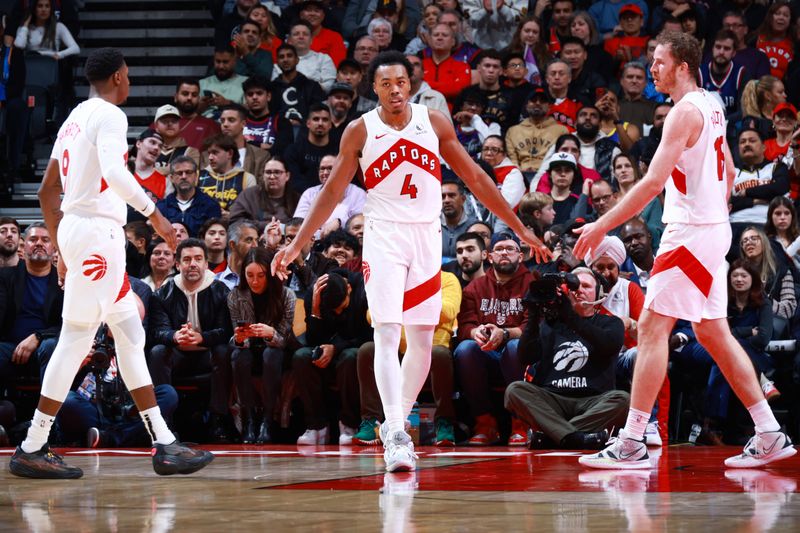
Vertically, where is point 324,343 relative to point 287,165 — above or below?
below

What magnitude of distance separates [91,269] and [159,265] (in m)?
4.59

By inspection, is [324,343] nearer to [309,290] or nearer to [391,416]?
[309,290]

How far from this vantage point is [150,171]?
11.5 metres

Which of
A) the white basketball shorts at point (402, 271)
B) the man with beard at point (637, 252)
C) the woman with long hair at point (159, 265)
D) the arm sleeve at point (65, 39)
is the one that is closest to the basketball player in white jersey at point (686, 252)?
the white basketball shorts at point (402, 271)

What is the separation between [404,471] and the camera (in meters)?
5.28

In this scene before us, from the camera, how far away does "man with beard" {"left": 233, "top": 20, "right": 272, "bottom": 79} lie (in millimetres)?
13234

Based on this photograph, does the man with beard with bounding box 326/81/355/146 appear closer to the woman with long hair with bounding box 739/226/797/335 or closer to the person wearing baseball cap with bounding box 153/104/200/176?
the person wearing baseball cap with bounding box 153/104/200/176

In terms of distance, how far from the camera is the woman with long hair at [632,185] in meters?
10.1

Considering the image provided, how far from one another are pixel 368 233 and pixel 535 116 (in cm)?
641

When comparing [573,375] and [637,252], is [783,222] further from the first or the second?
[573,375]

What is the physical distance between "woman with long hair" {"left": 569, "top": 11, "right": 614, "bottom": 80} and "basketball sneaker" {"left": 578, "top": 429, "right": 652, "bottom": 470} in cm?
792

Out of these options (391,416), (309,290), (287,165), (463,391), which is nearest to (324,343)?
(309,290)

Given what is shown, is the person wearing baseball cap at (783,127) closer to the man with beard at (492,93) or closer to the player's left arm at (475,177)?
the man with beard at (492,93)

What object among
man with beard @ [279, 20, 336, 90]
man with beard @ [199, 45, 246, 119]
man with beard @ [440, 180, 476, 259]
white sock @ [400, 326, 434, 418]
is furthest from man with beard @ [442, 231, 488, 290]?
man with beard @ [199, 45, 246, 119]
